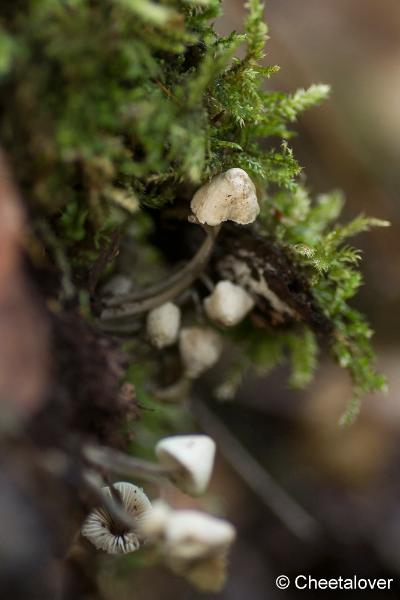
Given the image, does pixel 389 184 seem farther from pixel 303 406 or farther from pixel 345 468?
pixel 345 468

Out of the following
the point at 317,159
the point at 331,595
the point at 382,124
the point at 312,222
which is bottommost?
the point at 331,595

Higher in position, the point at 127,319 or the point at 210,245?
the point at 210,245

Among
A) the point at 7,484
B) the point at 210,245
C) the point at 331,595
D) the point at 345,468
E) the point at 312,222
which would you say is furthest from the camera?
the point at 345,468

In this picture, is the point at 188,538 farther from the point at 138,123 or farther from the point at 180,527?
the point at 138,123

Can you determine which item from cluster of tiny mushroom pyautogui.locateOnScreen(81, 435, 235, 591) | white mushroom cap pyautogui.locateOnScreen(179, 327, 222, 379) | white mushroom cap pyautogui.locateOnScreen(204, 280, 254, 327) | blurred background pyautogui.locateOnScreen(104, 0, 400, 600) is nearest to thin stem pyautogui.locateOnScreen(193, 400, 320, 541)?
blurred background pyautogui.locateOnScreen(104, 0, 400, 600)

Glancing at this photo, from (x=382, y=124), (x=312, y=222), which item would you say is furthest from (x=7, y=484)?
(x=382, y=124)

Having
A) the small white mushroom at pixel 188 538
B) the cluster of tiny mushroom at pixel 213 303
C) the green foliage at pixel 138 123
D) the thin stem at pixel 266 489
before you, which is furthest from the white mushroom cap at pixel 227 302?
the thin stem at pixel 266 489

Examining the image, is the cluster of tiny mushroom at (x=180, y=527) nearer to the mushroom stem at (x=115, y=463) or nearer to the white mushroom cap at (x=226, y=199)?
the mushroom stem at (x=115, y=463)
